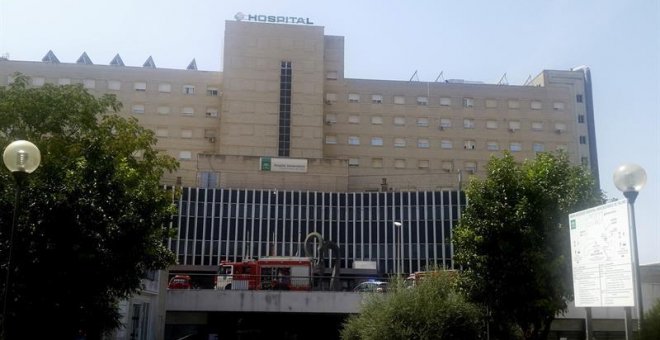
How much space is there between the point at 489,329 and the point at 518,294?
2490mm

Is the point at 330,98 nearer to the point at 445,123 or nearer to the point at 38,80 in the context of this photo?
the point at 445,123

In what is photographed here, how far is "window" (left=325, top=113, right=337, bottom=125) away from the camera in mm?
86375

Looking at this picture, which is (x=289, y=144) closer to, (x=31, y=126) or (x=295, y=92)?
(x=295, y=92)

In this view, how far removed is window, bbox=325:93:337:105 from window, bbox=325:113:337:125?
1522 mm

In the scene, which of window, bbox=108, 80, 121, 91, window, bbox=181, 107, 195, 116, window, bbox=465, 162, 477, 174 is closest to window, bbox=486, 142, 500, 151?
window, bbox=465, 162, 477, 174

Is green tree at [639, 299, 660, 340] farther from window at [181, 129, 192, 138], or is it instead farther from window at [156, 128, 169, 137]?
window at [156, 128, 169, 137]

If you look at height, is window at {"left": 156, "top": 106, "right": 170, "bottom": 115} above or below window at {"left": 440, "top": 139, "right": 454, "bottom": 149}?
above

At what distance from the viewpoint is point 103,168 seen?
65.1 ft

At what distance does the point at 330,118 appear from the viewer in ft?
284

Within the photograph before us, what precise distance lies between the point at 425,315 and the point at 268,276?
51.4 feet

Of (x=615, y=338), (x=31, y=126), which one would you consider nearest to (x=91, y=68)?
(x=31, y=126)

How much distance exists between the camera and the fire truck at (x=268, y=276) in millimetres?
38625

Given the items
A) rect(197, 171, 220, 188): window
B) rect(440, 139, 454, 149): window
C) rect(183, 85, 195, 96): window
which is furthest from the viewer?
rect(440, 139, 454, 149): window

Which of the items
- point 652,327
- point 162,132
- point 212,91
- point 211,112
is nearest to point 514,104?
point 212,91
